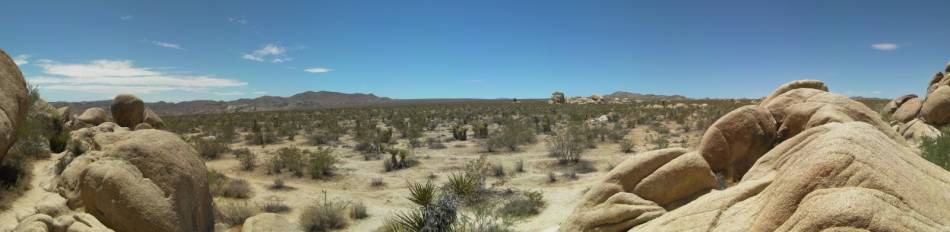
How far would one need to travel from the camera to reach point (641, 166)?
869 cm

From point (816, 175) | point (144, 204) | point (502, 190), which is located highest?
point (816, 175)

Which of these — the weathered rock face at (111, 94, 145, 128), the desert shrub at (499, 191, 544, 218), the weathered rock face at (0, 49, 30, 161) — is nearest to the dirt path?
the weathered rock face at (0, 49, 30, 161)

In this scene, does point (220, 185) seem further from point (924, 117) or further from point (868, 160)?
point (924, 117)

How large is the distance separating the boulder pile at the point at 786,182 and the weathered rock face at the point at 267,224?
17.7 ft

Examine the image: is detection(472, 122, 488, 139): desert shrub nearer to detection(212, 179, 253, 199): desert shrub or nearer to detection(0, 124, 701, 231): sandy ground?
detection(0, 124, 701, 231): sandy ground

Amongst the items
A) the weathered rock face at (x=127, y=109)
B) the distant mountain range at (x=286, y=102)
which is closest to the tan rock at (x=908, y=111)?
the weathered rock face at (x=127, y=109)

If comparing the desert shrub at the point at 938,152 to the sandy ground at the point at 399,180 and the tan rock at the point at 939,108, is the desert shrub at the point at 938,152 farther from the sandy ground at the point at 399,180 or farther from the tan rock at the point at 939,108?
the tan rock at the point at 939,108

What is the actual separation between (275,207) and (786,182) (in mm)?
11871

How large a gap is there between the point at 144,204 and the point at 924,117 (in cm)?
2336

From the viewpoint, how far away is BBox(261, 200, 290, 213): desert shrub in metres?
12.7

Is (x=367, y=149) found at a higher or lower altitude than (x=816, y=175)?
lower

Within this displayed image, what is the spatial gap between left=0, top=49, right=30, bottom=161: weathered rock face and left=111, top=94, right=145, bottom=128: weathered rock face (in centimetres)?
946

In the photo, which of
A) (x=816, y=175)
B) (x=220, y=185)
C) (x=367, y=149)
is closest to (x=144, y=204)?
(x=220, y=185)

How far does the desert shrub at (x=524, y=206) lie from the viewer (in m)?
12.0
